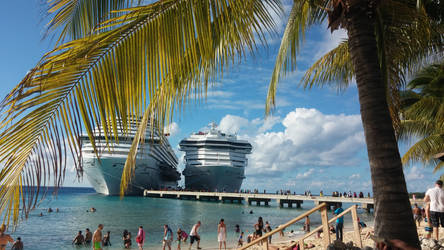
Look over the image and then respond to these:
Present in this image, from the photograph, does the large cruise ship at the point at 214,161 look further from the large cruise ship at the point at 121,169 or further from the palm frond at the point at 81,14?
the palm frond at the point at 81,14

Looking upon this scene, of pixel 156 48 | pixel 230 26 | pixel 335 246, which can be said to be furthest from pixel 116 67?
pixel 335 246

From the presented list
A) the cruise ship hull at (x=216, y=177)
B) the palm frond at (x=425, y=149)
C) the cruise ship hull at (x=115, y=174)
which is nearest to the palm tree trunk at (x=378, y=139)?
the palm frond at (x=425, y=149)

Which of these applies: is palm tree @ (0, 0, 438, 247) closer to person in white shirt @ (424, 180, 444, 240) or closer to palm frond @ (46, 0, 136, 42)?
palm frond @ (46, 0, 136, 42)

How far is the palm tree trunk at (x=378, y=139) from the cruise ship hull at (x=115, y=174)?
2065 inches

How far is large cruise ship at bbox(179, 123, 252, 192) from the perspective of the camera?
69.1 metres

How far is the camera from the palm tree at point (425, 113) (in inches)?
356

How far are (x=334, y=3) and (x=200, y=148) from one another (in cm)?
6957

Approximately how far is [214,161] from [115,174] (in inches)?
799

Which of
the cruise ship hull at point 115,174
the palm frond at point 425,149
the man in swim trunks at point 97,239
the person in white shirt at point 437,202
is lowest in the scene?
the man in swim trunks at point 97,239

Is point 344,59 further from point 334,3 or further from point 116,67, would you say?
point 116,67

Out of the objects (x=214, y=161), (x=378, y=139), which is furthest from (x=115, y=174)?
(x=378, y=139)

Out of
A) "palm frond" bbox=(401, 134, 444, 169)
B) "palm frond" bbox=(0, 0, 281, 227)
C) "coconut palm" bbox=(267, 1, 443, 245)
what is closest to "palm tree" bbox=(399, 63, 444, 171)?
"palm frond" bbox=(401, 134, 444, 169)

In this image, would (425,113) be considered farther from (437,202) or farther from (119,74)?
(119,74)

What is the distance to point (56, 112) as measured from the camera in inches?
75.5
